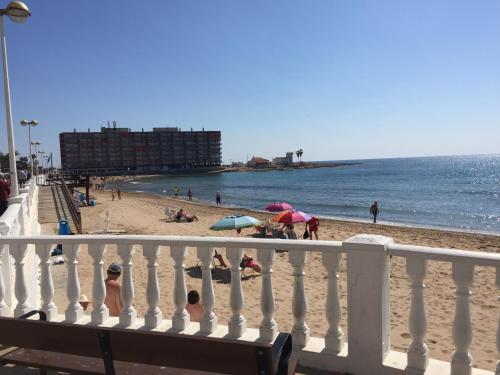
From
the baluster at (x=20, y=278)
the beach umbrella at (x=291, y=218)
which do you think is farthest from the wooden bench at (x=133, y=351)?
the beach umbrella at (x=291, y=218)

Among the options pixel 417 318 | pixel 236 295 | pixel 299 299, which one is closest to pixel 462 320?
pixel 417 318

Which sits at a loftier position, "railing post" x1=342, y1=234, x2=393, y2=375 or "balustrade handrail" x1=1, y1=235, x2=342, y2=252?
"balustrade handrail" x1=1, y1=235, x2=342, y2=252

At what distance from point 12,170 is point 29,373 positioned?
5893 mm

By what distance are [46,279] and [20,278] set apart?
25 centimetres

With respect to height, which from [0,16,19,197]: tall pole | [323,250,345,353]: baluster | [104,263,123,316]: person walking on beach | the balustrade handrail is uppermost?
[0,16,19,197]: tall pole

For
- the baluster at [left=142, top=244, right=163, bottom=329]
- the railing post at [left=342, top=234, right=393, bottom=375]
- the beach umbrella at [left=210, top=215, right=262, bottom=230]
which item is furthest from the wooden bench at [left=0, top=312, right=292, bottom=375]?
the beach umbrella at [left=210, top=215, right=262, bottom=230]

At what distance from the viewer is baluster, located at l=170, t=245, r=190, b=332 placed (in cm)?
317

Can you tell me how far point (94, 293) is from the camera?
3.51 m

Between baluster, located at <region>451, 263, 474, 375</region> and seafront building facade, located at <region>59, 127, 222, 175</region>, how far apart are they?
14008cm

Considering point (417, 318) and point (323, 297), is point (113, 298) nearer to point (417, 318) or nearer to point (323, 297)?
point (417, 318)

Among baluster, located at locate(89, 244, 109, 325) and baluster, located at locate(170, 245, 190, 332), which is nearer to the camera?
baluster, located at locate(170, 245, 190, 332)

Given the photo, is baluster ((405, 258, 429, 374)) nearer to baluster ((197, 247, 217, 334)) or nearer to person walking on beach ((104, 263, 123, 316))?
baluster ((197, 247, 217, 334))

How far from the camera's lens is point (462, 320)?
2.46m

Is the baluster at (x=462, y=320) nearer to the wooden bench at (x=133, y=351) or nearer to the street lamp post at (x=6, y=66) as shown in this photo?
the wooden bench at (x=133, y=351)
